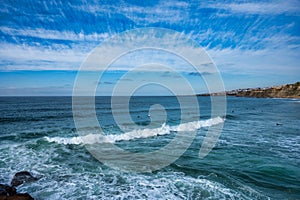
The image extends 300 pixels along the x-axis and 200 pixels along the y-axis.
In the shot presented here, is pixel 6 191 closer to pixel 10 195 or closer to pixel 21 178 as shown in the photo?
pixel 10 195

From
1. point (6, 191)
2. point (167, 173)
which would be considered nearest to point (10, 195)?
point (6, 191)

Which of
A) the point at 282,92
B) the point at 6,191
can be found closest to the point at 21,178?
the point at 6,191

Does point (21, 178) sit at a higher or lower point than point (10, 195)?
lower

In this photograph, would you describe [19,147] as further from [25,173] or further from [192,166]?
[192,166]

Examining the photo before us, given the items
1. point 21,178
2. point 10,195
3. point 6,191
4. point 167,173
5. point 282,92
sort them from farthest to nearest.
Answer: point 282,92
point 167,173
point 21,178
point 6,191
point 10,195

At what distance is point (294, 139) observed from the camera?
18.2 meters

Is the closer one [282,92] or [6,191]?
[6,191]

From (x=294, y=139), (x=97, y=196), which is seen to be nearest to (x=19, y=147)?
(x=97, y=196)

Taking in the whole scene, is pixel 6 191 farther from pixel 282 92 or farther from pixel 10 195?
pixel 282 92

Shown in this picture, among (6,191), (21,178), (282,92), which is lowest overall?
(21,178)

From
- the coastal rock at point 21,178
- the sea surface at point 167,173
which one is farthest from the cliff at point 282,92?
the coastal rock at point 21,178

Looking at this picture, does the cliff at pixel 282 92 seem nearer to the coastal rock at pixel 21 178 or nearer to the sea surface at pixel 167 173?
the sea surface at pixel 167 173

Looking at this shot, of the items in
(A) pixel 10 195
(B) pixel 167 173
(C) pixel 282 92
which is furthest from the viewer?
(C) pixel 282 92

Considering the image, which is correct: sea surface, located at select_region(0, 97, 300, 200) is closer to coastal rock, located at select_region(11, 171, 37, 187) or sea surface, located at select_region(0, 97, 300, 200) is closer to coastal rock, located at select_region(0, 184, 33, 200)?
coastal rock, located at select_region(11, 171, 37, 187)
